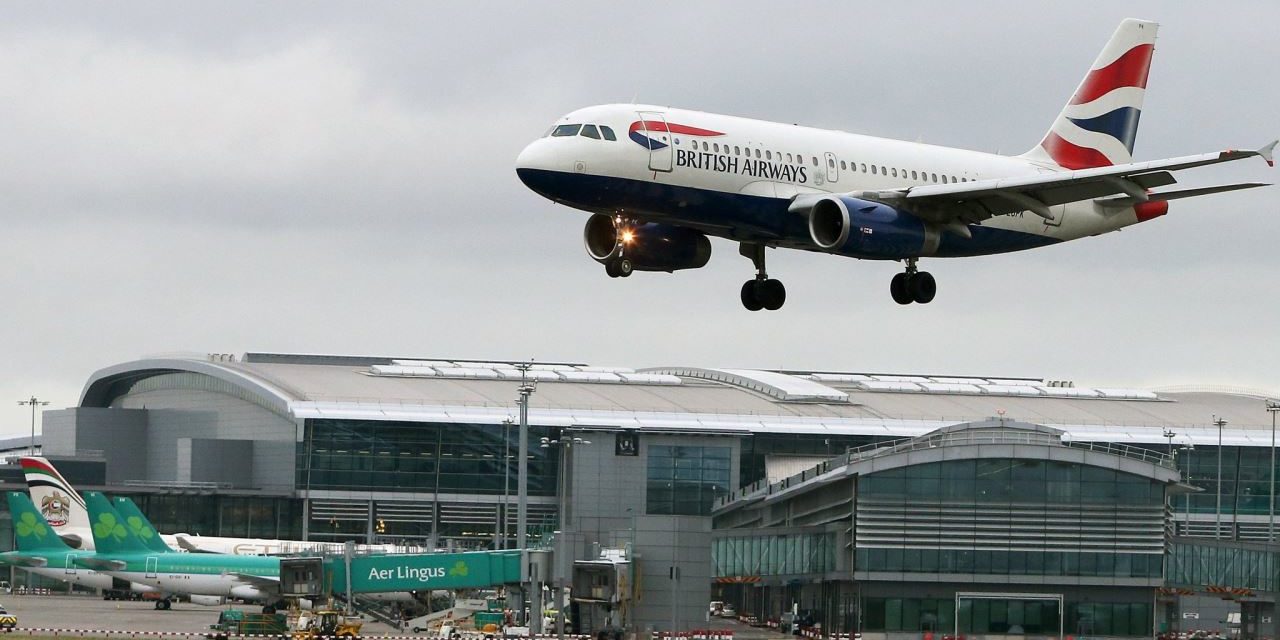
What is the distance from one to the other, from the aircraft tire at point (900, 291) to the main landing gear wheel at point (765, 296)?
3979 mm

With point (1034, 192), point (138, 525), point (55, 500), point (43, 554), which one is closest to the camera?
point (1034, 192)

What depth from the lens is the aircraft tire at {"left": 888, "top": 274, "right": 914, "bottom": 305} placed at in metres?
71.5

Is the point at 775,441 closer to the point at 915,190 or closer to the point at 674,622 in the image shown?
the point at 674,622

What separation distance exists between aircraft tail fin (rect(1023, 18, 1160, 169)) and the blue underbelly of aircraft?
13.2 metres

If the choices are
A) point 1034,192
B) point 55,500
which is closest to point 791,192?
point 1034,192

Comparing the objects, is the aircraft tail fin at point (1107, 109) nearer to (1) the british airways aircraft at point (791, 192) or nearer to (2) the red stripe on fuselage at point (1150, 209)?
(2) the red stripe on fuselage at point (1150, 209)

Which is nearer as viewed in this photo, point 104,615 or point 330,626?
point 330,626

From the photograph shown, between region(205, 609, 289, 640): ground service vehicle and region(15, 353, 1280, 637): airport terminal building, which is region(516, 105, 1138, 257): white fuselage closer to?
region(15, 353, 1280, 637): airport terminal building

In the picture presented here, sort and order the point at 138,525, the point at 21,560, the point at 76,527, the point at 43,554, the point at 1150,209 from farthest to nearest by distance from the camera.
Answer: the point at 76,527 → the point at 43,554 → the point at 21,560 → the point at 138,525 → the point at 1150,209

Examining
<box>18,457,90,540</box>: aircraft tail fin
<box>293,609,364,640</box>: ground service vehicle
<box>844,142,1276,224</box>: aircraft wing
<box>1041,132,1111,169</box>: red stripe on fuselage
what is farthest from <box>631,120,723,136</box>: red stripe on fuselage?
<box>18,457,90,540</box>: aircraft tail fin

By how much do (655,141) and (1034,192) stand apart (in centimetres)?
1346

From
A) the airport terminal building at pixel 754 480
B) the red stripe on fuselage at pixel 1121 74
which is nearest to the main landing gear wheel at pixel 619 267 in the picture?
the red stripe on fuselage at pixel 1121 74

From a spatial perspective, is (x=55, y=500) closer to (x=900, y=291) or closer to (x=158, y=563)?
(x=158, y=563)

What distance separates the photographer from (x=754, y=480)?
172 metres
